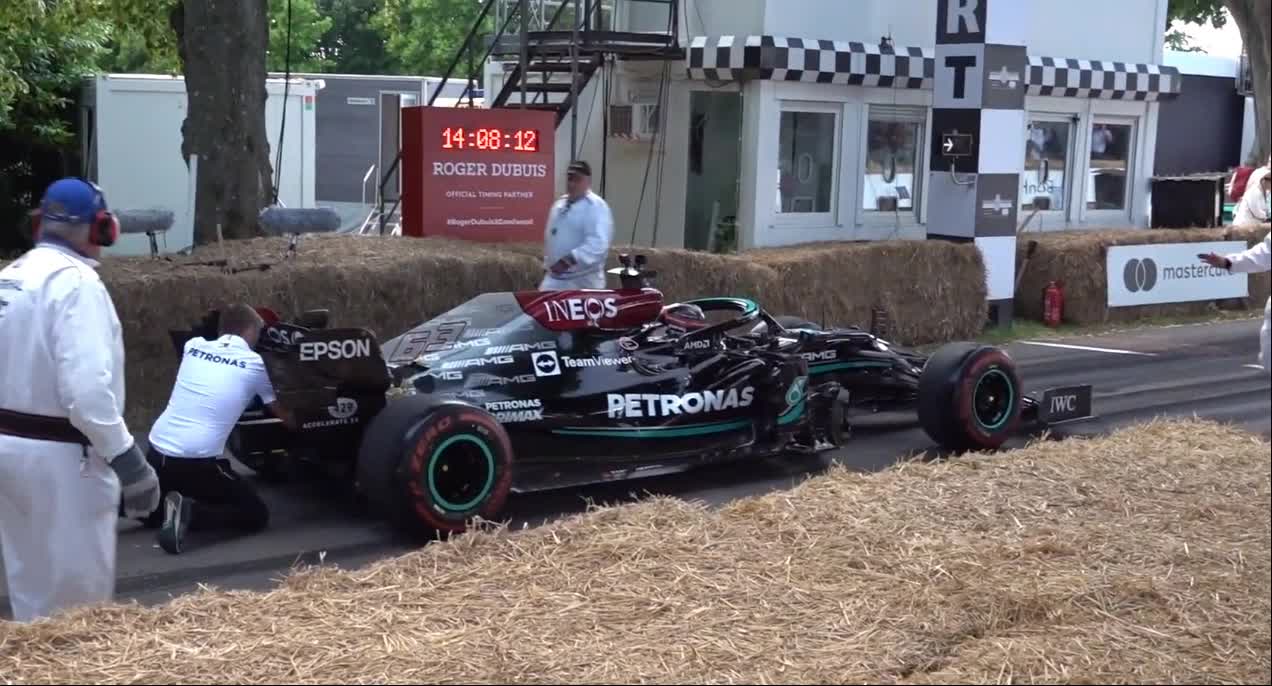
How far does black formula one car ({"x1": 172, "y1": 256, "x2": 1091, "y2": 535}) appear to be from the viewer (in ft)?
24.0

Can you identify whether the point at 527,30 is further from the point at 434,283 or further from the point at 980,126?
the point at 434,283

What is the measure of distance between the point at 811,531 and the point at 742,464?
12.6ft

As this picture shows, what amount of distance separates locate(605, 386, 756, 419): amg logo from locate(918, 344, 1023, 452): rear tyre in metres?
1.43

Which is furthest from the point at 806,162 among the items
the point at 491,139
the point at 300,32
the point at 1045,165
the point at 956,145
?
the point at 300,32

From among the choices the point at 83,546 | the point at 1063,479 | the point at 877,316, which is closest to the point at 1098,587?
the point at 1063,479

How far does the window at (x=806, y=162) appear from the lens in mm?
17297

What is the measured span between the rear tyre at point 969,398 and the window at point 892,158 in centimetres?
852

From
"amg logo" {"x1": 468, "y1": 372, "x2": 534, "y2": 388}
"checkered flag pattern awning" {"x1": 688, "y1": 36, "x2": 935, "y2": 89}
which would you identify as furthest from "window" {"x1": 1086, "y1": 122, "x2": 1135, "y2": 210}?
"amg logo" {"x1": 468, "y1": 372, "x2": 534, "y2": 388}

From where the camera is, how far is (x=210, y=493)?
7430 mm

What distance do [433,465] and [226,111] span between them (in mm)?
7093

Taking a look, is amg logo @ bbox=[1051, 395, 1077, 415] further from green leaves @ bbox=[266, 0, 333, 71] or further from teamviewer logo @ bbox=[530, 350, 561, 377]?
green leaves @ bbox=[266, 0, 333, 71]

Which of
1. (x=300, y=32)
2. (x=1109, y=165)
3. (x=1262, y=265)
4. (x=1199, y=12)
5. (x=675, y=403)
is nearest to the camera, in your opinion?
(x=1262, y=265)

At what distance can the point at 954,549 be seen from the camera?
528 cm

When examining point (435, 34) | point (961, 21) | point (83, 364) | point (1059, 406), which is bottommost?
point (1059, 406)
